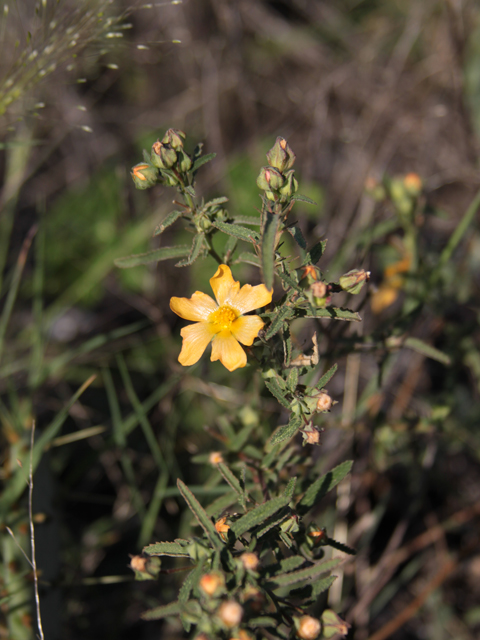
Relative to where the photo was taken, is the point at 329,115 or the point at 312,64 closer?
the point at 329,115

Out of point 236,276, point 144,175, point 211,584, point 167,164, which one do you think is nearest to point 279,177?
point 167,164

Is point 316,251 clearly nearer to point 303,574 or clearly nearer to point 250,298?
point 250,298

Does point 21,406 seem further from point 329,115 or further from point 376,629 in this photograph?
point 329,115

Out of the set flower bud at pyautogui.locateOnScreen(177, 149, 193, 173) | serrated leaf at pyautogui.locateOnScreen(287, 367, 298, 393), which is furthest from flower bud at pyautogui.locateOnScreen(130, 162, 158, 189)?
serrated leaf at pyautogui.locateOnScreen(287, 367, 298, 393)

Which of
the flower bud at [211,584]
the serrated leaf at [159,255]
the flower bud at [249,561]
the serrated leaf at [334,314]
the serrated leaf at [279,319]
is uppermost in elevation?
the serrated leaf at [159,255]

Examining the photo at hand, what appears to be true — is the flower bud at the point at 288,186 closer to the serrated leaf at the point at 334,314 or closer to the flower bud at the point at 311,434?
the serrated leaf at the point at 334,314

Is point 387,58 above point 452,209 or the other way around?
above

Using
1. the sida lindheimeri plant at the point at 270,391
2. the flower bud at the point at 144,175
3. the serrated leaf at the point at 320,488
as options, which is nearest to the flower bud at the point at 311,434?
the sida lindheimeri plant at the point at 270,391

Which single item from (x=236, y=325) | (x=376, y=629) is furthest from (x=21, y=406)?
(x=376, y=629)
